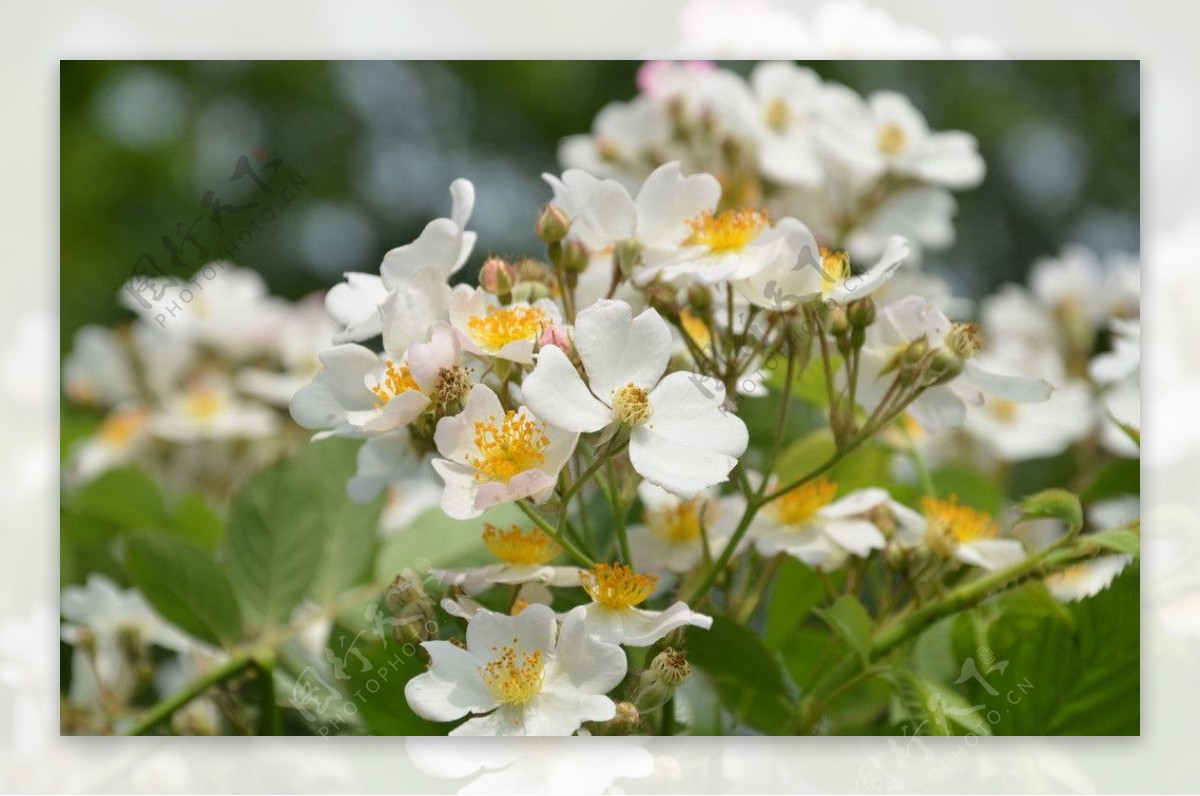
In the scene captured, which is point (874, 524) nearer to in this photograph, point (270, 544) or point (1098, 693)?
point (1098, 693)

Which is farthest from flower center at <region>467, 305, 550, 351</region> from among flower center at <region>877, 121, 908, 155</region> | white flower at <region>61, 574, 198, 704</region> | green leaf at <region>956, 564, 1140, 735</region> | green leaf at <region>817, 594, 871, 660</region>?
flower center at <region>877, 121, 908, 155</region>

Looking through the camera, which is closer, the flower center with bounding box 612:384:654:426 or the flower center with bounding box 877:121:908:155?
the flower center with bounding box 612:384:654:426

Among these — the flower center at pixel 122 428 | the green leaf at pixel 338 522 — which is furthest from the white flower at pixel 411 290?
the flower center at pixel 122 428

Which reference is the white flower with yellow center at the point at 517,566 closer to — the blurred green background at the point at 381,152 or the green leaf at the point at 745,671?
the green leaf at the point at 745,671

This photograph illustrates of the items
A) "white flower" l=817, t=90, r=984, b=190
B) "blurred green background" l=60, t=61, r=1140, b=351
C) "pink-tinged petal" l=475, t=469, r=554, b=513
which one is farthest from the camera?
"blurred green background" l=60, t=61, r=1140, b=351

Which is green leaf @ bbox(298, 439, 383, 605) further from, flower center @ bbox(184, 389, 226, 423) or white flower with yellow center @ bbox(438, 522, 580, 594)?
flower center @ bbox(184, 389, 226, 423)

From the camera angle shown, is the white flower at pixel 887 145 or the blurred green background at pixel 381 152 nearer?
the white flower at pixel 887 145

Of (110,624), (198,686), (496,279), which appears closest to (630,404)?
(496,279)
